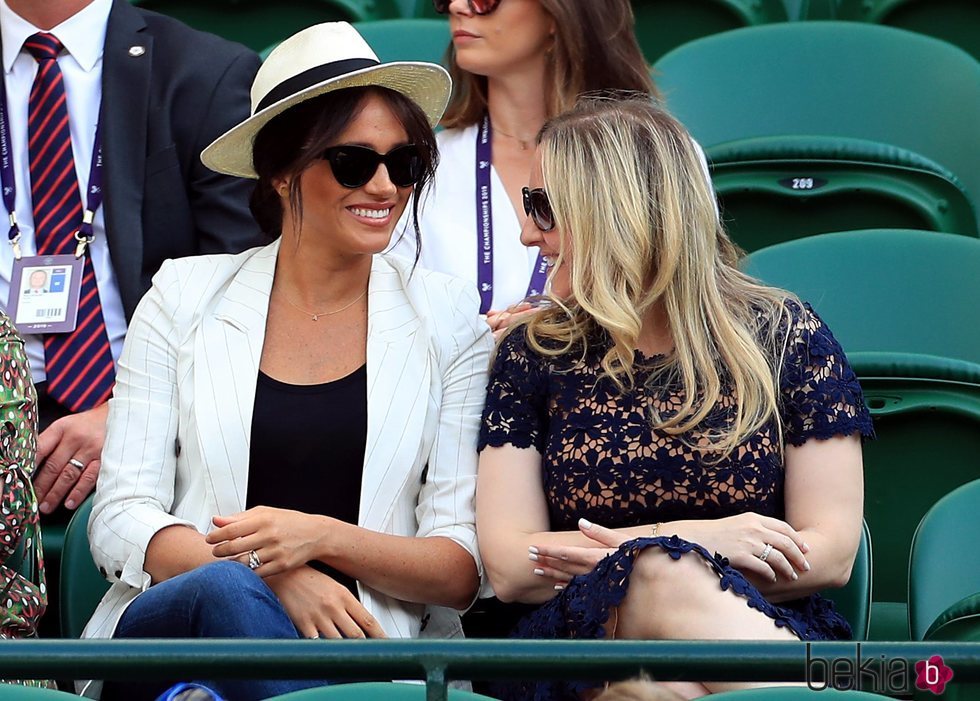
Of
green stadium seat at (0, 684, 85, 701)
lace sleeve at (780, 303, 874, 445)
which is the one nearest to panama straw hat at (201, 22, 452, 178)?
lace sleeve at (780, 303, 874, 445)

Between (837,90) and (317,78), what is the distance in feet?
4.93

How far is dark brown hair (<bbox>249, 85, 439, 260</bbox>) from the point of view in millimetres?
Result: 2523

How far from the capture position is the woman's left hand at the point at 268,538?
2.26 metres

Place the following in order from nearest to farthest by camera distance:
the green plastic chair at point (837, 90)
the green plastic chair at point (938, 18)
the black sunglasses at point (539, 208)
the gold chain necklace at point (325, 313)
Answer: the black sunglasses at point (539, 208) → the gold chain necklace at point (325, 313) → the green plastic chair at point (837, 90) → the green plastic chair at point (938, 18)

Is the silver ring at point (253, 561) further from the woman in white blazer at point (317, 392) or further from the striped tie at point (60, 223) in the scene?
the striped tie at point (60, 223)

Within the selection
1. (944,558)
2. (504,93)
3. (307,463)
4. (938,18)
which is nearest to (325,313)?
(307,463)

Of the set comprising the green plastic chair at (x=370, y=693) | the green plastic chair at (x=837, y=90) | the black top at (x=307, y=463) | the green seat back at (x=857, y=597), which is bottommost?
the green seat back at (x=857, y=597)

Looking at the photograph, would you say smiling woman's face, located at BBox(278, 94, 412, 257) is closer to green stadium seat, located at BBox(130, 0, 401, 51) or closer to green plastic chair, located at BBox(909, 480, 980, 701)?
green plastic chair, located at BBox(909, 480, 980, 701)

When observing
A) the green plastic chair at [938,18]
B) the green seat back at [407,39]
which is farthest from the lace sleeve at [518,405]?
the green plastic chair at [938,18]

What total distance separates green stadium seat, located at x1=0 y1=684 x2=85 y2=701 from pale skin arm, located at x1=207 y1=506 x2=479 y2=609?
0.54 metres

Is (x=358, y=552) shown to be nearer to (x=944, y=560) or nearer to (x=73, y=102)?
(x=944, y=560)

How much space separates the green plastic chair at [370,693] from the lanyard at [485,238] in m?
1.35

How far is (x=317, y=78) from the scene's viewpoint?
253 cm

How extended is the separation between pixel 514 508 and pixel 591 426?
0.16 m
